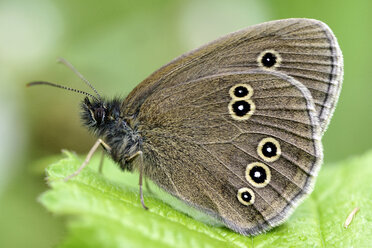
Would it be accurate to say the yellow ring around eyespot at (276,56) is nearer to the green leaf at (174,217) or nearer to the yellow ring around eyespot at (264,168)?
the yellow ring around eyespot at (264,168)

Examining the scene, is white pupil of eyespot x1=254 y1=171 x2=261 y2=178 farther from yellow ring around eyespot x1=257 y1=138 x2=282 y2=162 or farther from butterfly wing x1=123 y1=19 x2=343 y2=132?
butterfly wing x1=123 y1=19 x2=343 y2=132

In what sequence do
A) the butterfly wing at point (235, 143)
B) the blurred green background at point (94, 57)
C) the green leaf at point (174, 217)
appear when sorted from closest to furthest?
the green leaf at point (174, 217), the butterfly wing at point (235, 143), the blurred green background at point (94, 57)

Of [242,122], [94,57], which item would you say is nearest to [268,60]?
[242,122]

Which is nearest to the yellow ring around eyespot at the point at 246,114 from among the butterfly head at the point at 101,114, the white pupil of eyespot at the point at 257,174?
the white pupil of eyespot at the point at 257,174

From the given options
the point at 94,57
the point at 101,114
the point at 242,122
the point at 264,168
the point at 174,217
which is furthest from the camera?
the point at 94,57

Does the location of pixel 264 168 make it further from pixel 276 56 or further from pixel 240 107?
pixel 276 56

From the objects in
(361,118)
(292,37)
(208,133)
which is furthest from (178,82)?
(361,118)
